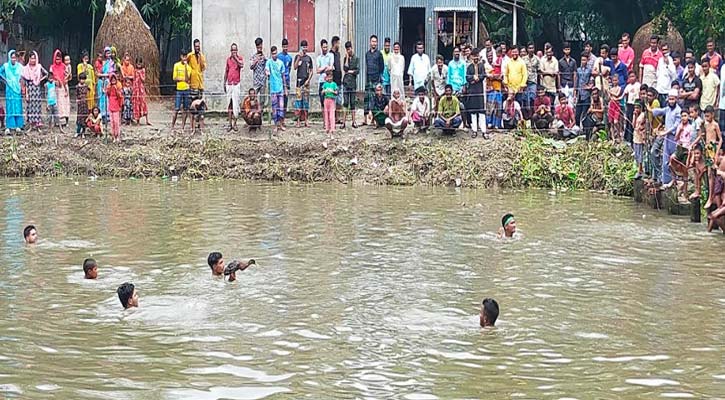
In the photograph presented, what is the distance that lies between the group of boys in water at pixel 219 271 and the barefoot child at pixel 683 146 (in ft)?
12.9

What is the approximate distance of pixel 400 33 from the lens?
3294 cm

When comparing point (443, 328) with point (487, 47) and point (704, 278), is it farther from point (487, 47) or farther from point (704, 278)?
point (487, 47)

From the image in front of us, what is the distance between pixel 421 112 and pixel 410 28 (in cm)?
749

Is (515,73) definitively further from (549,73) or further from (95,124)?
(95,124)

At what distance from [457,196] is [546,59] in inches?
179

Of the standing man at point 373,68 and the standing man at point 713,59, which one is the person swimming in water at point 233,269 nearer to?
the standing man at point 713,59

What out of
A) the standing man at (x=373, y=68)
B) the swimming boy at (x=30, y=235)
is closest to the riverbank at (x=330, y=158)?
the standing man at (x=373, y=68)

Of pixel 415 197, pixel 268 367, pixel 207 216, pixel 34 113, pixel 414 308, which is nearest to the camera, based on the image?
pixel 268 367

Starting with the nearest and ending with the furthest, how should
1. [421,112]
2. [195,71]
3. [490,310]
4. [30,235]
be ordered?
1. [490,310]
2. [30,235]
3. [421,112]
4. [195,71]

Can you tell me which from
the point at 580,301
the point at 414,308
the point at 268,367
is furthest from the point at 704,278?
the point at 268,367

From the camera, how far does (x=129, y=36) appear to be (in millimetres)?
31266

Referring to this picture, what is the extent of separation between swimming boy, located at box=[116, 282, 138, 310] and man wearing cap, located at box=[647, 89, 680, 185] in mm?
11191

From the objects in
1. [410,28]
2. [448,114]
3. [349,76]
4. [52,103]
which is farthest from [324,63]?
[410,28]

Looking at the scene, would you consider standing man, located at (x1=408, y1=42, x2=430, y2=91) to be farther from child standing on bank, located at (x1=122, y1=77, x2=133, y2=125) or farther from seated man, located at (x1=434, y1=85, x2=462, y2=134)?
child standing on bank, located at (x1=122, y1=77, x2=133, y2=125)
